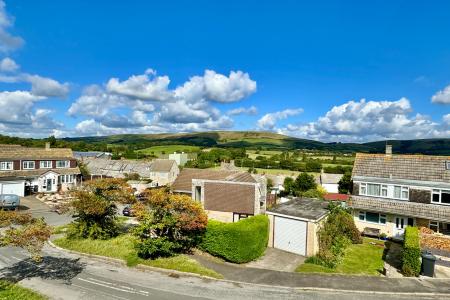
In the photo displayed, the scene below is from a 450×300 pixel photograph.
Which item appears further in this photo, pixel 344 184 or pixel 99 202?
pixel 344 184

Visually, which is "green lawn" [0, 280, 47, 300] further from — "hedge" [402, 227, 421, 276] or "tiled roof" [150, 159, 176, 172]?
"tiled roof" [150, 159, 176, 172]

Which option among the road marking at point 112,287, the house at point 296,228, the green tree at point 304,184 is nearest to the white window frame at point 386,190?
the house at point 296,228

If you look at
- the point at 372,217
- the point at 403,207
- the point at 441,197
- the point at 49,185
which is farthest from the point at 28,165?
the point at 441,197

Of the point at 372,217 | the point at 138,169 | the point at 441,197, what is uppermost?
the point at 441,197

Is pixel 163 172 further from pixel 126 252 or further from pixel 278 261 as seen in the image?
pixel 278 261

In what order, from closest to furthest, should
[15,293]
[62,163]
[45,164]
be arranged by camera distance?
[15,293]
[45,164]
[62,163]

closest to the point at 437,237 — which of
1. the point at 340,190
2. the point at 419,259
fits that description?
the point at 419,259
